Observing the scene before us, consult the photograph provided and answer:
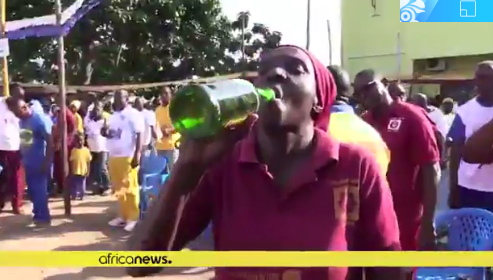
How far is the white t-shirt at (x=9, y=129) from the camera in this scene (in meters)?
8.99

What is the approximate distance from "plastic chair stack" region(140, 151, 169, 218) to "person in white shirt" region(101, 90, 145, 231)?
0.15m

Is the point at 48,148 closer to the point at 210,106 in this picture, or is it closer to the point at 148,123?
the point at 148,123

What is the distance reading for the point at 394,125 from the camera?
4.24m

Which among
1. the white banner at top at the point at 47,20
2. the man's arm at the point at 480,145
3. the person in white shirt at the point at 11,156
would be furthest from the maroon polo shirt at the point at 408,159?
the white banner at top at the point at 47,20

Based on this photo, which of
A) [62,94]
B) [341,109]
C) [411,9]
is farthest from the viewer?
[411,9]

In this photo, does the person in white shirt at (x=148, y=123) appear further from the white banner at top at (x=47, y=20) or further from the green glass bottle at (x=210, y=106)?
the green glass bottle at (x=210, y=106)

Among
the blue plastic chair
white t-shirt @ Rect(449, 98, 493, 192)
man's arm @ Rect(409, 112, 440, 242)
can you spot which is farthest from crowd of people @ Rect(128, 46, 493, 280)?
white t-shirt @ Rect(449, 98, 493, 192)

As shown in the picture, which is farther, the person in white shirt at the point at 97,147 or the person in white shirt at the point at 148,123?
the person in white shirt at the point at 97,147

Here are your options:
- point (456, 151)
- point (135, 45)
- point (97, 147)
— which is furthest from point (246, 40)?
point (456, 151)

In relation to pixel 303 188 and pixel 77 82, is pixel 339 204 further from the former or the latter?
pixel 77 82

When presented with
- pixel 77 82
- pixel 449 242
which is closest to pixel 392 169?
pixel 449 242

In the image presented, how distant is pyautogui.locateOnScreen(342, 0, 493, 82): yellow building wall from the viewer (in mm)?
29484

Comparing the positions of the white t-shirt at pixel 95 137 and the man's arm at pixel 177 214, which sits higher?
the man's arm at pixel 177 214

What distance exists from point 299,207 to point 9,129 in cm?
786
